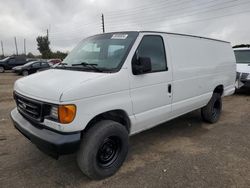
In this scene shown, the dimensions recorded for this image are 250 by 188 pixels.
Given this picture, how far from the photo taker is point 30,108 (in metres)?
3.04

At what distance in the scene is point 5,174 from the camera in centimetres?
332

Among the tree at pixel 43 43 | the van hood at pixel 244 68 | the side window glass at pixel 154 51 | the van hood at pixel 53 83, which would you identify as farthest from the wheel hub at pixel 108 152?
the tree at pixel 43 43

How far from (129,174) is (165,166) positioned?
60 centimetres

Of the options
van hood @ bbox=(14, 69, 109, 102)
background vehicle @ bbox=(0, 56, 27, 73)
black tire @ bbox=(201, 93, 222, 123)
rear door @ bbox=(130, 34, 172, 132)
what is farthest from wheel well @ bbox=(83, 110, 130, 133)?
background vehicle @ bbox=(0, 56, 27, 73)

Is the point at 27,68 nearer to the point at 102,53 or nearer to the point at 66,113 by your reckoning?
the point at 102,53

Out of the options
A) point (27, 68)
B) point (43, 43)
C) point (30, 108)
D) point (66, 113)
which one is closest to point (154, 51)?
point (66, 113)

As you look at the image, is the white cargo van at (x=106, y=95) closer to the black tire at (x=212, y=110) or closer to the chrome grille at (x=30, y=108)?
the chrome grille at (x=30, y=108)

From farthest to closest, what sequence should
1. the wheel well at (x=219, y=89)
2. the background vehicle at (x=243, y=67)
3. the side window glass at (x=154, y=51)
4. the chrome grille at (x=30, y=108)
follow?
the background vehicle at (x=243, y=67), the wheel well at (x=219, y=89), the side window glass at (x=154, y=51), the chrome grille at (x=30, y=108)

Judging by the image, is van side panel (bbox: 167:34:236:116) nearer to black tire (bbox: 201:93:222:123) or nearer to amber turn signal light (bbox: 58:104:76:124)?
black tire (bbox: 201:93:222:123)

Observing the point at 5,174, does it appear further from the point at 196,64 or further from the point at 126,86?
the point at 196,64

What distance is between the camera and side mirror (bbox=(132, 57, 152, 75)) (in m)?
3.28

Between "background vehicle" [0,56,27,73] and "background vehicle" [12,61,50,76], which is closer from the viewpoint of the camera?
"background vehicle" [12,61,50,76]

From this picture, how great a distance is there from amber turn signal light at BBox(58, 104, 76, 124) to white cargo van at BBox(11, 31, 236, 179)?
0.04 ft

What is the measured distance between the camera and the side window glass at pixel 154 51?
357 centimetres
